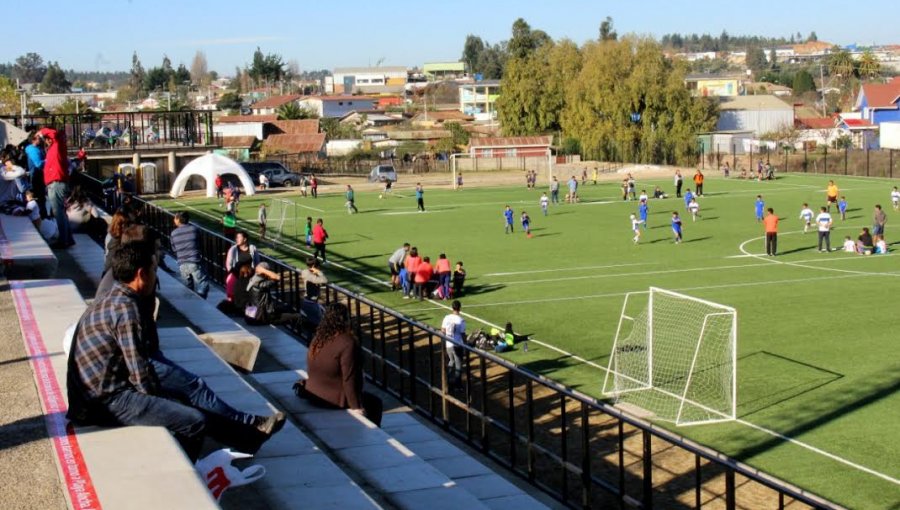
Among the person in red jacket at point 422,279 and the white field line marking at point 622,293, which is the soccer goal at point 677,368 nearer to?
the white field line marking at point 622,293

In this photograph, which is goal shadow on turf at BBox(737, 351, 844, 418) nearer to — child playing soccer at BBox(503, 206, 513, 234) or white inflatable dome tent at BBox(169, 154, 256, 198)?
child playing soccer at BBox(503, 206, 513, 234)

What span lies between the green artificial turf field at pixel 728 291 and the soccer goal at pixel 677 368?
1.34ft

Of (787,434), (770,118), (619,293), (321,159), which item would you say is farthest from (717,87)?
(787,434)

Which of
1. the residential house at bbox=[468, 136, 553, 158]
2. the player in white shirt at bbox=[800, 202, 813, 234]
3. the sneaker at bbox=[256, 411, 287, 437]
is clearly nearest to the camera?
the sneaker at bbox=[256, 411, 287, 437]

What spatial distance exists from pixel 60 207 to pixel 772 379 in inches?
512

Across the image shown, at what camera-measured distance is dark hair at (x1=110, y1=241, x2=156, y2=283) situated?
7.50 m

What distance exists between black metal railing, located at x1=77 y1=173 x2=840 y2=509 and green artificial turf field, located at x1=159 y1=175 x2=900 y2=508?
1370mm

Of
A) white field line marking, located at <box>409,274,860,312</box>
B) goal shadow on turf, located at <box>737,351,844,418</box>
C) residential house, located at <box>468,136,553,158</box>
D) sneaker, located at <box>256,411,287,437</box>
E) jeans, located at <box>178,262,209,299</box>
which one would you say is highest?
residential house, located at <box>468,136,553,158</box>

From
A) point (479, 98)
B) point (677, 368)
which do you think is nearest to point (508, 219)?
point (677, 368)

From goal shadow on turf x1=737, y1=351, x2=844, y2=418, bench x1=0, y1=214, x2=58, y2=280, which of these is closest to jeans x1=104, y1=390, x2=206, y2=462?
bench x1=0, y1=214, x2=58, y2=280

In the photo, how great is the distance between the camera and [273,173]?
244ft

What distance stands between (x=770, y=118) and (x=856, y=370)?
9709 centimetres

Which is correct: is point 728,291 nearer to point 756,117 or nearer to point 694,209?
point 694,209

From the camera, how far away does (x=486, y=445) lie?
12.9 meters
